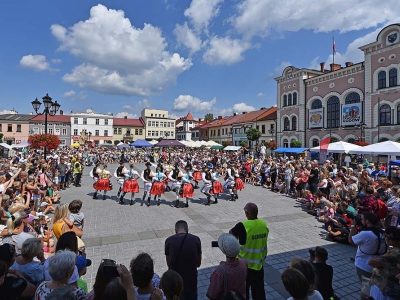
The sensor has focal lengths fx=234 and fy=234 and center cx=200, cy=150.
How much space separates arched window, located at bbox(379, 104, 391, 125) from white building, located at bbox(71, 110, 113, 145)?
64.4 m

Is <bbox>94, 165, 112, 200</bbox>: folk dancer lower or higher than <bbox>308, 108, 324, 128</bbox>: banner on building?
lower

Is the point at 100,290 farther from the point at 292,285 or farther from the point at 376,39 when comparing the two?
the point at 376,39

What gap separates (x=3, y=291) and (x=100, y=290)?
1051 millimetres

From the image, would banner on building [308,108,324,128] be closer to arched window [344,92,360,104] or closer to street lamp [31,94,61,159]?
arched window [344,92,360,104]

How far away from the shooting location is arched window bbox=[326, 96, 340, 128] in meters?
32.8

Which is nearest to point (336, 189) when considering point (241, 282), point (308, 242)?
point (308, 242)

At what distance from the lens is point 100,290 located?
2332mm

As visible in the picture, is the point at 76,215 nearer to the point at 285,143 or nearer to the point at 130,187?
the point at 130,187

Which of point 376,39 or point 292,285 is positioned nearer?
point 292,285

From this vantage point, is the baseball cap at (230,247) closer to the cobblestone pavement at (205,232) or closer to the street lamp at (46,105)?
the cobblestone pavement at (205,232)

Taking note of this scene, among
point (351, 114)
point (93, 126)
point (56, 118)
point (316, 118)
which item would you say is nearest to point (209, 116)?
point (93, 126)

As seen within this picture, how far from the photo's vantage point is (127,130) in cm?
7444

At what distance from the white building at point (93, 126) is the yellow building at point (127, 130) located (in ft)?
5.41

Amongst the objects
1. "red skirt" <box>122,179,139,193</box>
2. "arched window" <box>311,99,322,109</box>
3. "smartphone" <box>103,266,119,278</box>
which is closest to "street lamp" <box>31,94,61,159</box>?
"red skirt" <box>122,179,139,193</box>
